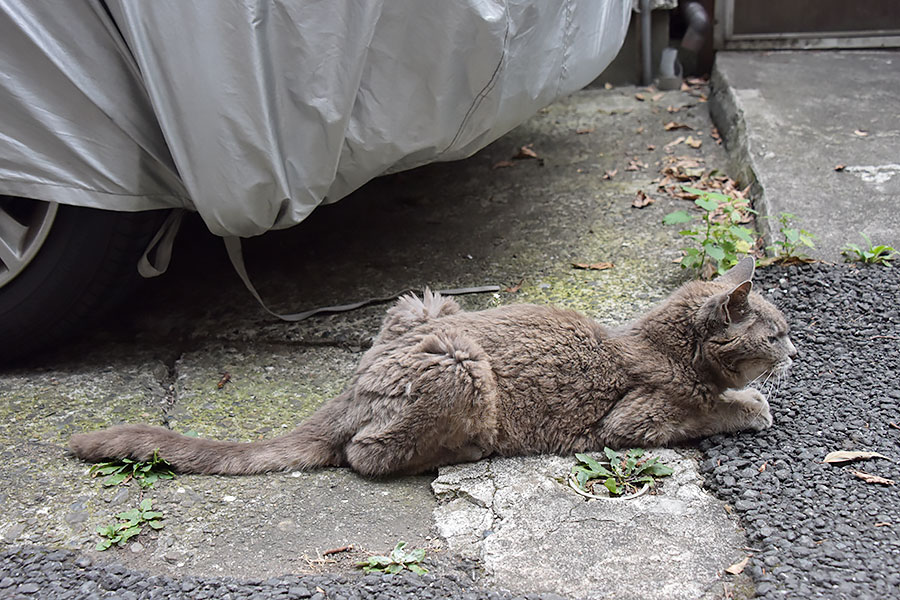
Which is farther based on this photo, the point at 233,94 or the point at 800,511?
the point at 233,94

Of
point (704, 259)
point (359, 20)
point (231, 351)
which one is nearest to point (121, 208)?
Answer: point (231, 351)

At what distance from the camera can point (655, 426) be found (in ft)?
9.95

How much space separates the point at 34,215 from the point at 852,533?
3.24 m

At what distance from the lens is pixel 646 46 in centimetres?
658

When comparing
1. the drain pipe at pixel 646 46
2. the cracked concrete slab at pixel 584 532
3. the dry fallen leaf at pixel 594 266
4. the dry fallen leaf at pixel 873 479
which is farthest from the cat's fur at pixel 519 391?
the drain pipe at pixel 646 46

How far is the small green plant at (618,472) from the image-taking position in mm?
2848

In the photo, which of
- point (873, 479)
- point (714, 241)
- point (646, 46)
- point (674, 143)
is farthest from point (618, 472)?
point (646, 46)

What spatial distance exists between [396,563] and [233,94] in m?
1.78

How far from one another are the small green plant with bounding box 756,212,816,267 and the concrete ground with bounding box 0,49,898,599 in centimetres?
21

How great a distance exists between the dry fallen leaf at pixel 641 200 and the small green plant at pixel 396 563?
2859 millimetres

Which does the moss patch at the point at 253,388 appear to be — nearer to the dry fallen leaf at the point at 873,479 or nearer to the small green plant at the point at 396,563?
the small green plant at the point at 396,563

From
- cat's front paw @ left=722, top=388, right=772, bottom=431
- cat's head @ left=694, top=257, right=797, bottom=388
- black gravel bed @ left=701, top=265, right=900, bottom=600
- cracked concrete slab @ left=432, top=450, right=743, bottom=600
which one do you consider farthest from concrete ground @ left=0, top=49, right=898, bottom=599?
cat's head @ left=694, top=257, right=797, bottom=388

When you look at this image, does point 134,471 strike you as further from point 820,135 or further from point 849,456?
point 820,135

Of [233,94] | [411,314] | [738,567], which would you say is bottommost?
[738,567]
